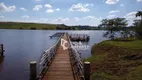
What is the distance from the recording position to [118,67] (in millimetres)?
17234

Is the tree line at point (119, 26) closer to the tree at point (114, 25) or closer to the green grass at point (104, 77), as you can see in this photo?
the tree at point (114, 25)

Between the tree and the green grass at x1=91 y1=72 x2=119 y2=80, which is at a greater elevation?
the tree

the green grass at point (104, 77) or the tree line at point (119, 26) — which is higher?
the tree line at point (119, 26)

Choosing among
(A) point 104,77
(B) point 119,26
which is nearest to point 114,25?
(B) point 119,26

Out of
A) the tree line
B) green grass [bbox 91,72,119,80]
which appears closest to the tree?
the tree line

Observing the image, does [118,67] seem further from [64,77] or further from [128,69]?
[64,77]

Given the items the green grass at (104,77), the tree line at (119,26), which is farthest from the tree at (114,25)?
the green grass at (104,77)

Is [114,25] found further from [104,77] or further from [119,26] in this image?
[104,77]

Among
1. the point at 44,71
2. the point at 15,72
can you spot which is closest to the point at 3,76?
the point at 15,72

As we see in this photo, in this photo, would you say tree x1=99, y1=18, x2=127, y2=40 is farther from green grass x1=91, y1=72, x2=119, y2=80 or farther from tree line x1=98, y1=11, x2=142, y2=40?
green grass x1=91, y1=72, x2=119, y2=80

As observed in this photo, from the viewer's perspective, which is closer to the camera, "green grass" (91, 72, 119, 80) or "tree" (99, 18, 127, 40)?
"green grass" (91, 72, 119, 80)

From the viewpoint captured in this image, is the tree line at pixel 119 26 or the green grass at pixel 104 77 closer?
the green grass at pixel 104 77

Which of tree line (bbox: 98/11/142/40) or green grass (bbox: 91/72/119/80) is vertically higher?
tree line (bbox: 98/11/142/40)

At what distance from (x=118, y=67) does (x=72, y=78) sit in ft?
26.1
